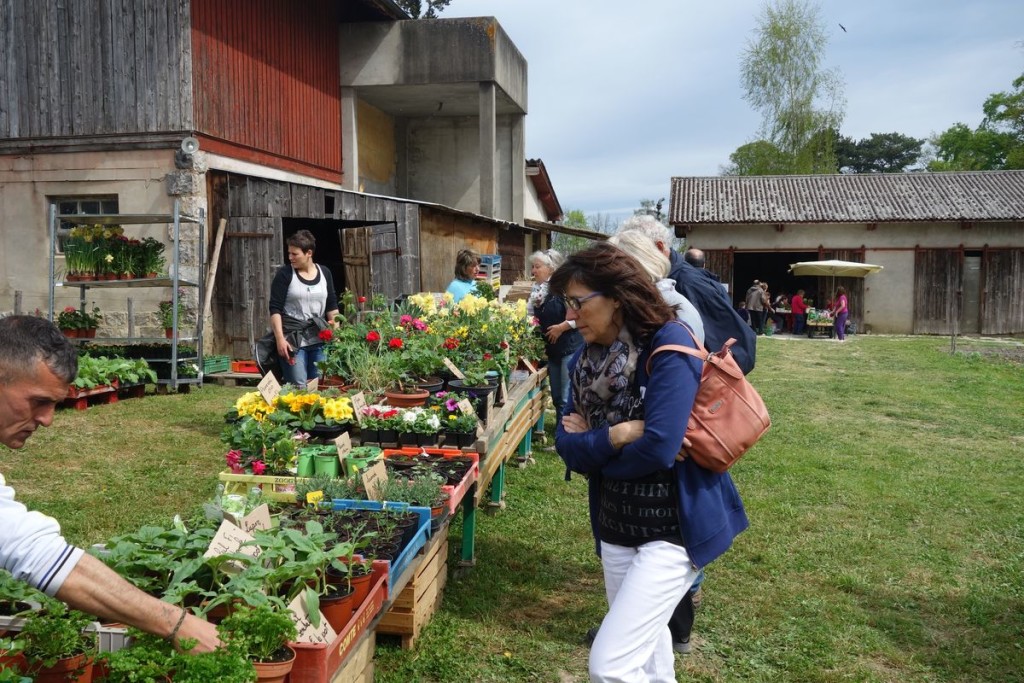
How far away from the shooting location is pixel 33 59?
11719 millimetres

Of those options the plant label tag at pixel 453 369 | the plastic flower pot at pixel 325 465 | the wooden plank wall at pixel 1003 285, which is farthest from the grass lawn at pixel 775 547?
the wooden plank wall at pixel 1003 285

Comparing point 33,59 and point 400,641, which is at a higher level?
point 33,59

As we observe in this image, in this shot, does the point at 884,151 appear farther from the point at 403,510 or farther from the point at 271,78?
the point at 403,510

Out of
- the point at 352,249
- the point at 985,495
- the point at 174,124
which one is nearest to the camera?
the point at 985,495

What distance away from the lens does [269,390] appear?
4582 mm

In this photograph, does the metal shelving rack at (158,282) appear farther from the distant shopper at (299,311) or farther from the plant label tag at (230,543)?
the plant label tag at (230,543)

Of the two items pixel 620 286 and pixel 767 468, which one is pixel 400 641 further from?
pixel 767 468

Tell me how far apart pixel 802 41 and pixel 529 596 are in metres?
34.5

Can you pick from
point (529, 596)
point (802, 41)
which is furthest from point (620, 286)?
point (802, 41)

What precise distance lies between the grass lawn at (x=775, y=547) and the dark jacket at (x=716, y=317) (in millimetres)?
1367

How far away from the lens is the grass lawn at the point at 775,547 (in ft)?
11.7

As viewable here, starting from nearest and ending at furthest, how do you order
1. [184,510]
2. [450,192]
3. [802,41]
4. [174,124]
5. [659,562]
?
[659,562]
[184,510]
[174,124]
[450,192]
[802,41]

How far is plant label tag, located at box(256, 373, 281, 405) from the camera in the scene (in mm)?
4514

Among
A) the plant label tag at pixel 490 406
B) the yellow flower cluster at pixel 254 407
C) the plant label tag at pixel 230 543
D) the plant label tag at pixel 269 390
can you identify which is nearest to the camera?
the plant label tag at pixel 230 543
